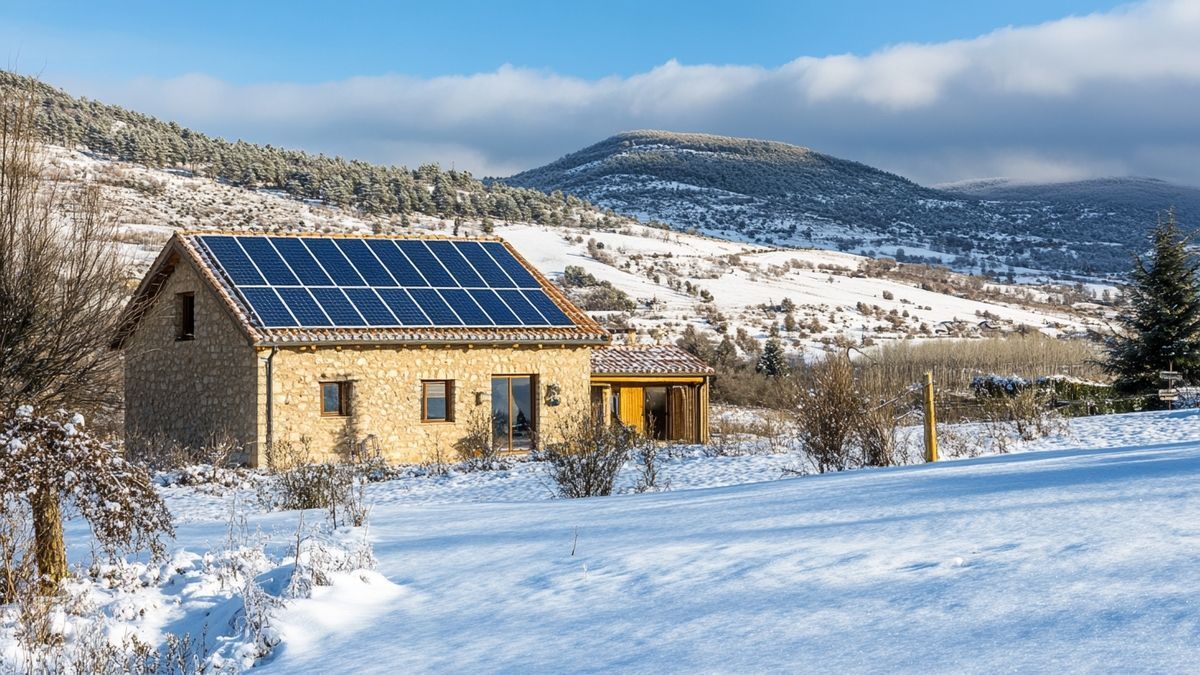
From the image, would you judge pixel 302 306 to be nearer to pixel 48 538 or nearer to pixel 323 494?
pixel 323 494

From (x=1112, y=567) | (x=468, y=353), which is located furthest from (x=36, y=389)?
(x=468, y=353)

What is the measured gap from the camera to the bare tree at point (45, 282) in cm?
972

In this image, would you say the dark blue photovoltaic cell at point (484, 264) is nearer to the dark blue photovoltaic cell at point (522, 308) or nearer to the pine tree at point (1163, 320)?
the dark blue photovoltaic cell at point (522, 308)

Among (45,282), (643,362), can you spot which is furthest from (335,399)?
(45,282)

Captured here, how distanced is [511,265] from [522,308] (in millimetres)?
2353

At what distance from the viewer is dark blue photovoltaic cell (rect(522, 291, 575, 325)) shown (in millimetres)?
23766

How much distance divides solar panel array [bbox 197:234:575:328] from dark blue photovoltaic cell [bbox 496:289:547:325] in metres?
0.02

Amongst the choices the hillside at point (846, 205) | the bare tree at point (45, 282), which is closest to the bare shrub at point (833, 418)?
the bare tree at point (45, 282)

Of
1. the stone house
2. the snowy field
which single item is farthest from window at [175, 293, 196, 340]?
the snowy field

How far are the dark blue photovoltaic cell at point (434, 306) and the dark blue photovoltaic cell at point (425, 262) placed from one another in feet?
1.75

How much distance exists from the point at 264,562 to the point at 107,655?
1.98 meters

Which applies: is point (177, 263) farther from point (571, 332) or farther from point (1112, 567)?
point (1112, 567)

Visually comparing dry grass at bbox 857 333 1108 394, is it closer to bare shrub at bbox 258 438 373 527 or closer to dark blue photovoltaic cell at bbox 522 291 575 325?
dark blue photovoltaic cell at bbox 522 291 575 325

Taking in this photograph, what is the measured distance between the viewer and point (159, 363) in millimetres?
23828
